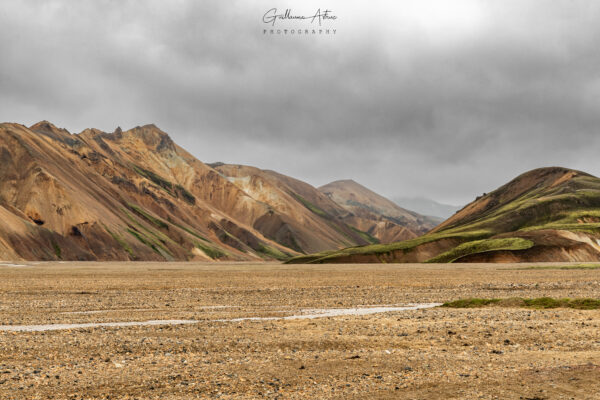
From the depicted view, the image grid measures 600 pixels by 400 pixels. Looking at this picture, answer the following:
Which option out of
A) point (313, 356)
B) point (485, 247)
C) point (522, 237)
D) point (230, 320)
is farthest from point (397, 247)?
point (313, 356)

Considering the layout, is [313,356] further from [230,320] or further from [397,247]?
[397,247]

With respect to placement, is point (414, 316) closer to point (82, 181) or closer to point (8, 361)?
point (8, 361)

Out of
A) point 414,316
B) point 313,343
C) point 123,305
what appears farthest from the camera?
point 123,305

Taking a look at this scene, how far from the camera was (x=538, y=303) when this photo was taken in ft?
88.2

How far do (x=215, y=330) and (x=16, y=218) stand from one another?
128054mm

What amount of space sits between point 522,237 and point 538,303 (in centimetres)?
11895

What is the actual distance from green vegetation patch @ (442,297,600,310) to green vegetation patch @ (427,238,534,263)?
105 metres

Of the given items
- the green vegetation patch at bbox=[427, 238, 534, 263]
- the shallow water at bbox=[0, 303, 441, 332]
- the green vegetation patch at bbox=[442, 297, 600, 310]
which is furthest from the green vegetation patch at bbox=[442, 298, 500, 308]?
the green vegetation patch at bbox=[427, 238, 534, 263]

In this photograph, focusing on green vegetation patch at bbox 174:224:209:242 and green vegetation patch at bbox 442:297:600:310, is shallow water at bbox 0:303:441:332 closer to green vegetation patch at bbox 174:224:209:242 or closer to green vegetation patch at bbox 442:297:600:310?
green vegetation patch at bbox 442:297:600:310

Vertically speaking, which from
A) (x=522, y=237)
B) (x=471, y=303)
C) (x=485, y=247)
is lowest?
(x=471, y=303)

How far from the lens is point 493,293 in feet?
128

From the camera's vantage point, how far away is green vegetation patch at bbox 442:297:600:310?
25.8 meters

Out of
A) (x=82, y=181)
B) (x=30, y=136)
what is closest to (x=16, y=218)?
(x=82, y=181)

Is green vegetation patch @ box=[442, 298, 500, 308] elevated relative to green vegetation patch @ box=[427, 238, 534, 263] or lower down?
lower down
